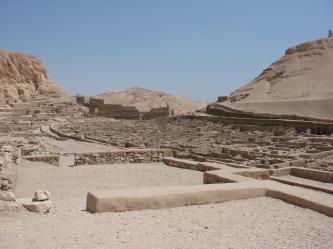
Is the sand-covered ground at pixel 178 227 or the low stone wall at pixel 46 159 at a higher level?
the sand-covered ground at pixel 178 227

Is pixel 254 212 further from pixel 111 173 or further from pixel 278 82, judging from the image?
pixel 278 82

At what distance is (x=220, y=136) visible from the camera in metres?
27.8

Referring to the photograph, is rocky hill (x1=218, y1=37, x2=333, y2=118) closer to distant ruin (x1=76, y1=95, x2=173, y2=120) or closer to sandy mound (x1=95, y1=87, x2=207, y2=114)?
distant ruin (x1=76, y1=95, x2=173, y2=120)

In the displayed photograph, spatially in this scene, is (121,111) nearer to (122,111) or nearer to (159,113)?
(122,111)

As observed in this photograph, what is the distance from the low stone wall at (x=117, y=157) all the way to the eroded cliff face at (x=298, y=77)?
2799cm

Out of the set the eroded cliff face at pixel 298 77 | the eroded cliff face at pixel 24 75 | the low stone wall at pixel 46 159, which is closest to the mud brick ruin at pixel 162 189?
the low stone wall at pixel 46 159

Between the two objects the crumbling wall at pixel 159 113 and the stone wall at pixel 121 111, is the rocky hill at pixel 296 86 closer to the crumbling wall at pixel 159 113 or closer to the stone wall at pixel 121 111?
the crumbling wall at pixel 159 113

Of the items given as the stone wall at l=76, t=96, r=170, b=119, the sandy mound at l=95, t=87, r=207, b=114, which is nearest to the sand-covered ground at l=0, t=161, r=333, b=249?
the stone wall at l=76, t=96, r=170, b=119

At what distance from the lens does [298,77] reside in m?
47.4

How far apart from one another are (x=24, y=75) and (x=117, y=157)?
9018 centimetres

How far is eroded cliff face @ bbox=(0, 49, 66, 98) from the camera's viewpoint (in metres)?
87.5

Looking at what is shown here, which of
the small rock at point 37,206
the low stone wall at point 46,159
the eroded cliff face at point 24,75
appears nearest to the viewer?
the small rock at point 37,206

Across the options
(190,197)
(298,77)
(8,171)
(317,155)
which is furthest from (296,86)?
(190,197)

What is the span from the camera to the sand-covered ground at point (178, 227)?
4.39 metres
